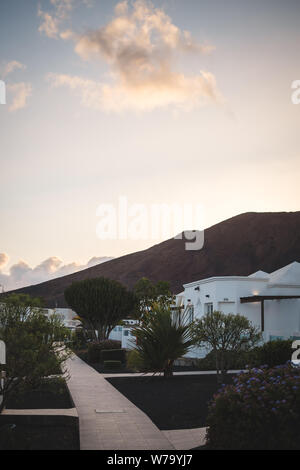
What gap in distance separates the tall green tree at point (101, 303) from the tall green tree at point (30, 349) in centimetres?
3007

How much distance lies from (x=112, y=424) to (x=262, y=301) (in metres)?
15.8

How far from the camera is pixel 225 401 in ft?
22.1

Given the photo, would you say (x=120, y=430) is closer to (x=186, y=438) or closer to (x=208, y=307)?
(x=186, y=438)

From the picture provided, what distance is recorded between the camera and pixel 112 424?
364 inches

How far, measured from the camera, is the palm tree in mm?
16109

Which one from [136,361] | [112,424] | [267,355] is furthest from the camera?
[267,355]

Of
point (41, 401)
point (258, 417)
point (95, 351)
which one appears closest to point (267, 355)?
point (41, 401)

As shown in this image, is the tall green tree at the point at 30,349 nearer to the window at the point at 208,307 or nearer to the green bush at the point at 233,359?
the green bush at the point at 233,359

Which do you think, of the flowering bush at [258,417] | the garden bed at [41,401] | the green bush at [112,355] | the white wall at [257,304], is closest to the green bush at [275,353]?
the white wall at [257,304]

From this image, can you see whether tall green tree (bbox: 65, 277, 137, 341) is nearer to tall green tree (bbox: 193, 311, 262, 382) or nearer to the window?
the window

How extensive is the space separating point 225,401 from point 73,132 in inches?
603

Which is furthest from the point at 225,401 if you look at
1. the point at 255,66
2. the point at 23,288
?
the point at 23,288

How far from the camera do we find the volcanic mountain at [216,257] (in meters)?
133

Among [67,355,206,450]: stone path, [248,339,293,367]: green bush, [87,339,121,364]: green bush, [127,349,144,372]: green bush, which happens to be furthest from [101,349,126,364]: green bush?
[67,355,206,450]: stone path
